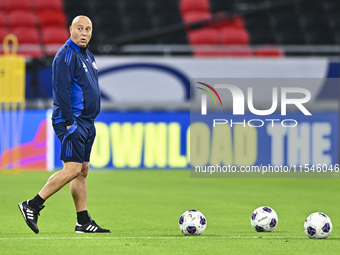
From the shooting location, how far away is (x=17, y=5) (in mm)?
20203

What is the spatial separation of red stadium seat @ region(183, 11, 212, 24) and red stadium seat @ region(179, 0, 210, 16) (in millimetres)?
148

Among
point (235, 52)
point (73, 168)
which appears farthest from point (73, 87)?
point (235, 52)

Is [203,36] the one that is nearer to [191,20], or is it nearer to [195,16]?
[191,20]

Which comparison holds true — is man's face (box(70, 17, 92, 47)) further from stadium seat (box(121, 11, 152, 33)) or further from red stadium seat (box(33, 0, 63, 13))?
red stadium seat (box(33, 0, 63, 13))

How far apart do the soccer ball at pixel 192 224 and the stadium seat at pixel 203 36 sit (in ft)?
43.0

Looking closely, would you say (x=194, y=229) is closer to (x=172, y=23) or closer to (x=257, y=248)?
(x=257, y=248)

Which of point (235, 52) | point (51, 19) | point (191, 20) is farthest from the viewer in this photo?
point (191, 20)

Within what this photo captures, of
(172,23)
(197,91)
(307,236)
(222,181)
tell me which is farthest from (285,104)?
(307,236)

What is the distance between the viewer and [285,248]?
5.75m

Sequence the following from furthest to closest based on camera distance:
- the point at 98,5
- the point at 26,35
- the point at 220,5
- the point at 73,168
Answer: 1. the point at 220,5
2. the point at 98,5
3. the point at 26,35
4. the point at 73,168

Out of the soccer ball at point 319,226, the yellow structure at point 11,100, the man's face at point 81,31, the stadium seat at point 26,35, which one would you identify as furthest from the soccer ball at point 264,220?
the stadium seat at point 26,35

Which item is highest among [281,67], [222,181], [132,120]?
[281,67]

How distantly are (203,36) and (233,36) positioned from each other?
89cm

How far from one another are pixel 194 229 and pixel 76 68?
76.0 inches
